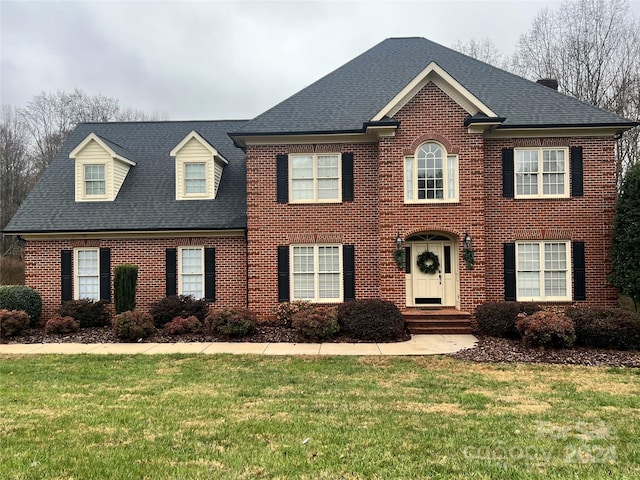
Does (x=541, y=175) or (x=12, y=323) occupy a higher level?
(x=541, y=175)

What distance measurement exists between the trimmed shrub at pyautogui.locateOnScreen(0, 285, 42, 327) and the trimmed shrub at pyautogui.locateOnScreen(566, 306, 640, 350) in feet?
53.4

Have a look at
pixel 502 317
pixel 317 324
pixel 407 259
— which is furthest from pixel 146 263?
pixel 502 317

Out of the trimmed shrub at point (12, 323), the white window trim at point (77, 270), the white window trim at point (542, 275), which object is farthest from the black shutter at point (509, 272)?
the trimmed shrub at point (12, 323)

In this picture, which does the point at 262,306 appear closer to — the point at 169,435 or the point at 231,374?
the point at 231,374

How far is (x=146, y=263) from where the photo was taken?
15.3 m

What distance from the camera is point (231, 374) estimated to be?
8.75 metres

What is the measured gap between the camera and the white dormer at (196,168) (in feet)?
52.0

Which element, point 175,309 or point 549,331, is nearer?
point 549,331

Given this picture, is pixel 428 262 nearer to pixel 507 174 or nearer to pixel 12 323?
pixel 507 174

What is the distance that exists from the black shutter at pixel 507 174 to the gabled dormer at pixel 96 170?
1361 cm

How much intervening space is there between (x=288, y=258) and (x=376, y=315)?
12.4 ft

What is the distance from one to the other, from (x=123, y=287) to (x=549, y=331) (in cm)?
1228

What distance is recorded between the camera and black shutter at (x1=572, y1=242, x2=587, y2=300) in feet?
46.2

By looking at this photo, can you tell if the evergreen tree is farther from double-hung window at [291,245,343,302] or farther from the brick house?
double-hung window at [291,245,343,302]
